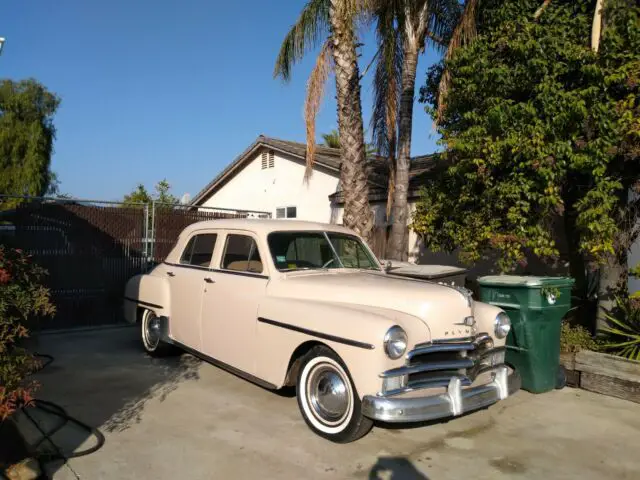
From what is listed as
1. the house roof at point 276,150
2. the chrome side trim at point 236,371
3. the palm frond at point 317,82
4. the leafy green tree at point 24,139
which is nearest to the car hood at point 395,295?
the chrome side trim at point 236,371

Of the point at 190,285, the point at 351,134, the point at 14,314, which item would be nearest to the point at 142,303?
the point at 190,285

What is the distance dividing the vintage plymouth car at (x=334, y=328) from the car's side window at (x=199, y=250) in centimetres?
2

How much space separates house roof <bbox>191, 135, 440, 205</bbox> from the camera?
11391 mm

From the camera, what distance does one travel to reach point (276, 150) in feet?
51.9

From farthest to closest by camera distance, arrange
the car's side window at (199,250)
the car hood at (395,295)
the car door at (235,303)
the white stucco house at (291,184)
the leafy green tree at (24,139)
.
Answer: the leafy green tree at (24,139)
the white stucco house at (291,184)
the car's side window at (199,250)
the car door at (235,303)
the car hood at (395,295)

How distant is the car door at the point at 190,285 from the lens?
5.87 meters

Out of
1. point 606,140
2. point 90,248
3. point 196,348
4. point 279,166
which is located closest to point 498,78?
point 606,140

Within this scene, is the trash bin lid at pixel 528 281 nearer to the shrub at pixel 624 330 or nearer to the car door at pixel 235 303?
the shrub at pixel 624 330

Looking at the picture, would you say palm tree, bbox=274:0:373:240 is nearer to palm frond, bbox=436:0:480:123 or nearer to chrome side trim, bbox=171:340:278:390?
palm frond, bbox=436:0:480:123

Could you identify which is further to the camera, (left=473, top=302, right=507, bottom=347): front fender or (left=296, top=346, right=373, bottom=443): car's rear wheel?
(left=473, top=302, right=507, bottom=347): front fender

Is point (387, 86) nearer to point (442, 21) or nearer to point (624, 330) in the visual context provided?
point (442, 21)

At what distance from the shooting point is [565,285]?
18.9ft

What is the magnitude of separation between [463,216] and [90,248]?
6.13 metres

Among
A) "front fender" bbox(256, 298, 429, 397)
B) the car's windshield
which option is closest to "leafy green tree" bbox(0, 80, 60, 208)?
the car's windshield
